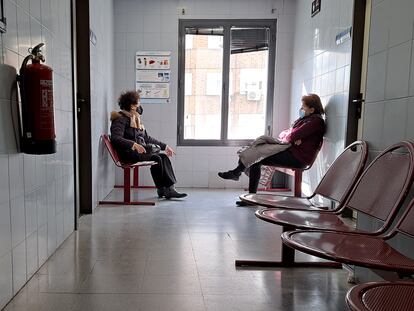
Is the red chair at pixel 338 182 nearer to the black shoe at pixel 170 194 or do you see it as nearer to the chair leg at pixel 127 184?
the chair leg at pixel 127 184

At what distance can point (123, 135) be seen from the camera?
4027 mm

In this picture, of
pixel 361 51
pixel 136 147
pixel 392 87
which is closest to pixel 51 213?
pixel 136 147

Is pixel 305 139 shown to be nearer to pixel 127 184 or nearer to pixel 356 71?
pixel 356 71

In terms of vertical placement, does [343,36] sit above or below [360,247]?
above

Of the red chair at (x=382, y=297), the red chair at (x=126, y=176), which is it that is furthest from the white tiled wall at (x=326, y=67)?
the red chair at (x=382, y=297)

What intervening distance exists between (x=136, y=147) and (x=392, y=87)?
280 cm

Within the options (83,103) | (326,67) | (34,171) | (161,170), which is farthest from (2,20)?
(326,67)

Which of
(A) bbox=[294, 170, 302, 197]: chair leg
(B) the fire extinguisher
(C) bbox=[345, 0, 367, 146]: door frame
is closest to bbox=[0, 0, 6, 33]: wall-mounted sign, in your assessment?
(B) the fire extinguisher

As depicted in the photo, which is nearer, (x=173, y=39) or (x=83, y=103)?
(x=83, y=103)

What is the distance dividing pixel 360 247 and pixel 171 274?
1.14 m

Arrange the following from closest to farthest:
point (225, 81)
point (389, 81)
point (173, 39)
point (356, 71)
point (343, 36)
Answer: point (389, 81)
point (356, 71)
point (343, 36)
point (173, 39)
point (225, 81)

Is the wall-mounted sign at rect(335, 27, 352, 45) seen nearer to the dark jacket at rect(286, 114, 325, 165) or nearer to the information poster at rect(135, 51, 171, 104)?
the dark jacket at rect(286, 114, 325, 165)

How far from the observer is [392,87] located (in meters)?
1.68

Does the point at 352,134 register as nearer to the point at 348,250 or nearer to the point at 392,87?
the point at 392,87
